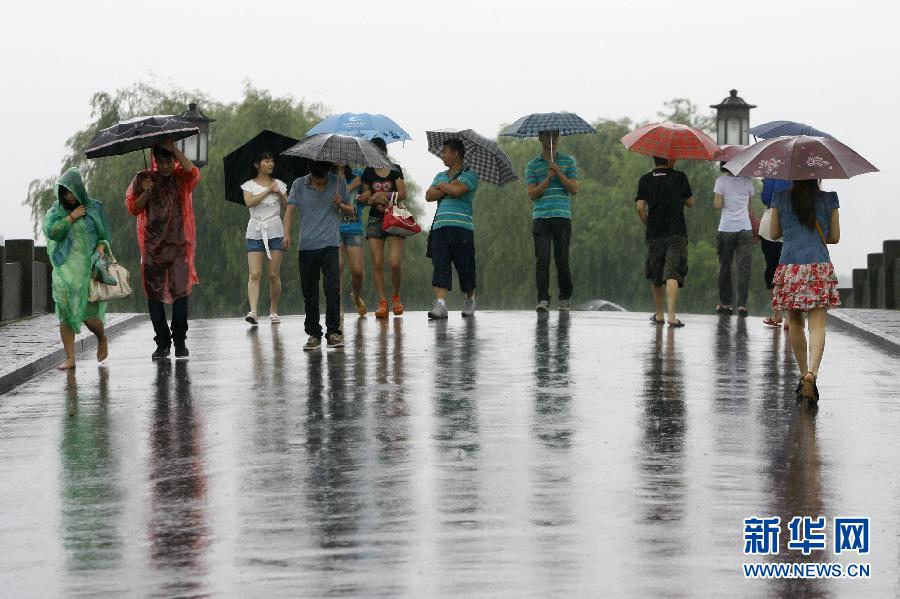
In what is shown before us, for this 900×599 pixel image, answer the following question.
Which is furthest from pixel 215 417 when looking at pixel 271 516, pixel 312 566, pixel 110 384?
pixel 312 566

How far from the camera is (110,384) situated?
43.0 feet

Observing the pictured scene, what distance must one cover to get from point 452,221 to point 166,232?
526 centimetres

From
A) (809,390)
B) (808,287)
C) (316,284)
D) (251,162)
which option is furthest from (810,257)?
(251,162)

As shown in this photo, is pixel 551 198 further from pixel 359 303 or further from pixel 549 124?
pixel 359 303

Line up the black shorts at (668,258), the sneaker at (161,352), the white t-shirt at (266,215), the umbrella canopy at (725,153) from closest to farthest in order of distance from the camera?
the sneaker at (161,352) → the black shorts at (668,258) → the umbrella canopy at (725,153) → the white t-shirt at (266,215)

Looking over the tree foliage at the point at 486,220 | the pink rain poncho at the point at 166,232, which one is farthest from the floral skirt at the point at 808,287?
the tree foliage at the point at 486,220

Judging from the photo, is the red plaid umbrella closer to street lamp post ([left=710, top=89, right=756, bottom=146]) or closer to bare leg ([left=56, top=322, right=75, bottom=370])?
bare leg ([left=56, top=322, right=75, bottom=370])

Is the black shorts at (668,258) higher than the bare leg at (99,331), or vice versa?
the black shorts at (668,258)

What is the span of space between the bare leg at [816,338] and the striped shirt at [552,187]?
8.16m

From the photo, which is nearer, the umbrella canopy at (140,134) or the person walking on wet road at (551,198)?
the umbrella canopy at (140,134)

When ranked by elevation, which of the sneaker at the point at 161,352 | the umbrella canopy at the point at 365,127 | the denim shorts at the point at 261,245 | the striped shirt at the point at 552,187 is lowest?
the sneaker at the point at 161,352

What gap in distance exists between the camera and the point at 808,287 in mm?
11609

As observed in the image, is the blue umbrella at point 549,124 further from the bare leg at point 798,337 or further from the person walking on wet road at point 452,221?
the bare leg at point 798,337

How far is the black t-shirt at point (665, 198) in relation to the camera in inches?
706
